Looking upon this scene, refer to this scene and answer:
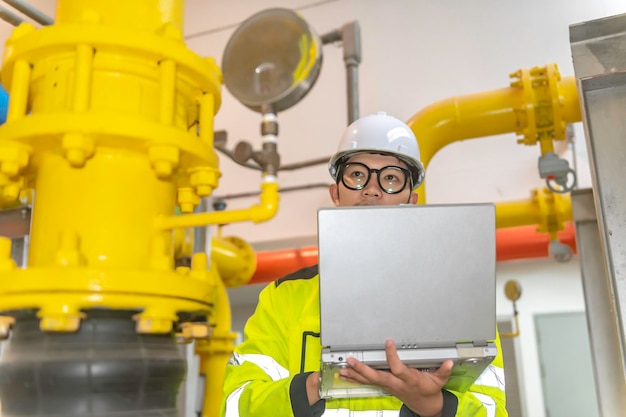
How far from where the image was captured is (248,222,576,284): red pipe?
2809mm

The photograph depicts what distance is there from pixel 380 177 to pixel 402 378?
1.28 ft

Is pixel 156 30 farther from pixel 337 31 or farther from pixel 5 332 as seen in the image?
pixel 337 31

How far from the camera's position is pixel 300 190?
3615 millimetres

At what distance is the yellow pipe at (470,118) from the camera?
1815mm

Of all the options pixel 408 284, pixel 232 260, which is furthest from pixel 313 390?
pixel 232 260

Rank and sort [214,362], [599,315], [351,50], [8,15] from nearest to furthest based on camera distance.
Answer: [8,15]
[599,315]
[351,50]
[214,362]

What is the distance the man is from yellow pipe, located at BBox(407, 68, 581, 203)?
2.86ft

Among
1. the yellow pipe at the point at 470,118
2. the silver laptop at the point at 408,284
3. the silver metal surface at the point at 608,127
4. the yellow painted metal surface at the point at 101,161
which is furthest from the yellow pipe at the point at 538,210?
the silver laptop at the point at 408,284

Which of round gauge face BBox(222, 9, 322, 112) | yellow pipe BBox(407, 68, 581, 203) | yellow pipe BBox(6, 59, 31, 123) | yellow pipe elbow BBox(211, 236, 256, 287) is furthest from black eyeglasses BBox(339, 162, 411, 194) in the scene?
yellow pipe elbow BBox(211, 236, 256, 287)

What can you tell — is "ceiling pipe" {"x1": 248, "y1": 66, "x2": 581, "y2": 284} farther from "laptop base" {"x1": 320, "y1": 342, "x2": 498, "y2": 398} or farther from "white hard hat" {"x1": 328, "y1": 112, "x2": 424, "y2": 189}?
"laptop base" {"x1": 320, "y1": 342, "x2": 498, "y2": 398}

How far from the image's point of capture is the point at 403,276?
66 cm

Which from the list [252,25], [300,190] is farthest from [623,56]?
[300,190]

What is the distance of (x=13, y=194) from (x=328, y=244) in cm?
57

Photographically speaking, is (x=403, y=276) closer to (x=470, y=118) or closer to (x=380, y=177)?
(x=380, y=177)
